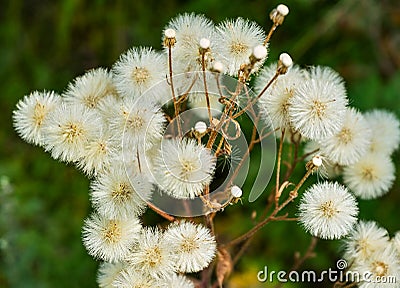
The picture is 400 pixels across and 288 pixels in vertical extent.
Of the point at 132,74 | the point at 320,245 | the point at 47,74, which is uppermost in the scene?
the point at 47,74

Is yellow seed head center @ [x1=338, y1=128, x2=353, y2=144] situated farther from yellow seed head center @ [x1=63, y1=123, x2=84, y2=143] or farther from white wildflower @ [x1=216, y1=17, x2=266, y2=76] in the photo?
yellow seed head center @ [x1=63, y1=123, x2=84, y2=143]

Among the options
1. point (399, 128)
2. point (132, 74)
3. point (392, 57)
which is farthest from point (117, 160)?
point (392, 57)

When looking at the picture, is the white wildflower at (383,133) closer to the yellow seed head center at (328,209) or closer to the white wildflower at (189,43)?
the yellow seed head center at (328,209)

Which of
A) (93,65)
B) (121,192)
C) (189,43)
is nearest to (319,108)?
(189,43)

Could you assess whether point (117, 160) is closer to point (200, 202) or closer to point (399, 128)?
point (200, 202)

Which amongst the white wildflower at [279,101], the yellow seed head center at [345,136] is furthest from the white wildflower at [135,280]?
the yellow seed head center at [345,136]

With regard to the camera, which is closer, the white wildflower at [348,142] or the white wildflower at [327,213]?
the white wildflower at [327,213]

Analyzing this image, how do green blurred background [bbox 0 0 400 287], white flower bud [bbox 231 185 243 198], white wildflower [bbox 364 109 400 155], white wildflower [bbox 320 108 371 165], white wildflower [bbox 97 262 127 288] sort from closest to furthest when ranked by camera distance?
1. white flower bud [bbox 231 185 243 198]
2. white wildflower [bbox 97 262 127 288]
3. white wildflower [bbox 320 108 371 165]
4. white wildflower [bbox 364 109 400 155]
5. green blurred background [bbox 0 0 400 287]

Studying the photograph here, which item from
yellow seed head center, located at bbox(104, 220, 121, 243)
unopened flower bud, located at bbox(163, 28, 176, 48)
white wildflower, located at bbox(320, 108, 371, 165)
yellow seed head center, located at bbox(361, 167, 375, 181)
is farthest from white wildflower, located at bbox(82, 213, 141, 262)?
yellow seed head center, located at bbox(361, 167, 375, 181)
